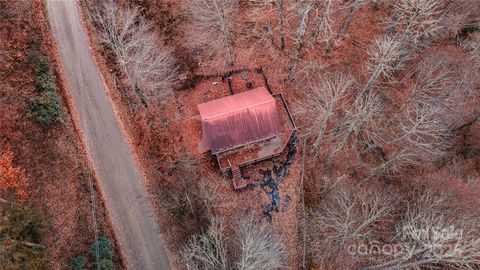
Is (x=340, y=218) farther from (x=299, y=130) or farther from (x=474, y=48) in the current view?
(x=474, y=48)

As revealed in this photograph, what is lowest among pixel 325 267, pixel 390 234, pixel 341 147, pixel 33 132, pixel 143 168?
pixel 325 267

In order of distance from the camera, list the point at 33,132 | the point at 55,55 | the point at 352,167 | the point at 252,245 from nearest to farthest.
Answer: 1. the point at 252,245
2. the point at 33,132
3. the point at 55,55
4. the point at 352,167

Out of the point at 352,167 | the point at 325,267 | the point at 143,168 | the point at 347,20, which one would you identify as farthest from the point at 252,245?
the point at 347,20

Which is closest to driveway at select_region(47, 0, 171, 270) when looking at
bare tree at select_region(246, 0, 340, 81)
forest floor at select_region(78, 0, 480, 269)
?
forest floor at select_region(78, 0, 480, 269)

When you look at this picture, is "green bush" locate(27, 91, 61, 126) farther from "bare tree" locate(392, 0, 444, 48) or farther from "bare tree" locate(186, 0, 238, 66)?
"bare tree" locate(392, 0, 444, 48)

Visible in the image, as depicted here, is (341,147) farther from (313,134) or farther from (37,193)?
(37,193)

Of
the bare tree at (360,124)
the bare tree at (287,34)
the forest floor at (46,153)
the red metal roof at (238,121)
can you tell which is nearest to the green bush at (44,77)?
the forest floor at (46,153)
